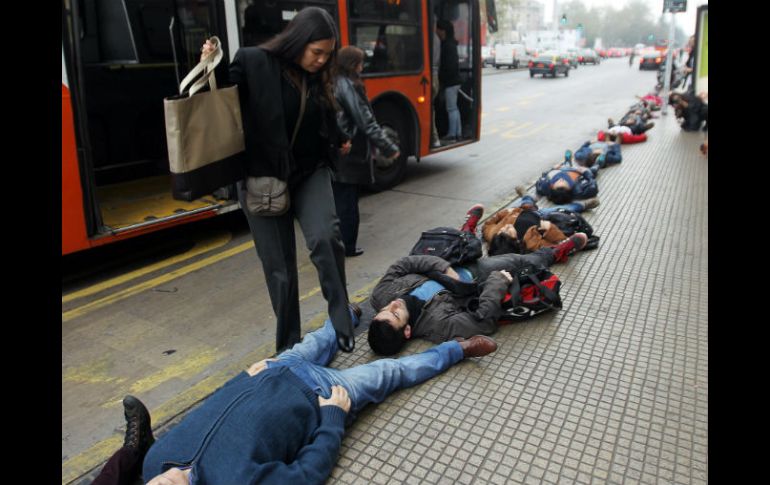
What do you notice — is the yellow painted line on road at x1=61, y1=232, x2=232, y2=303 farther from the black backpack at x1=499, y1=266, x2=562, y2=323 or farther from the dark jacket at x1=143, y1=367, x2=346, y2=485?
the black backpack at x1=499, y1=266, x2=562, y2=323

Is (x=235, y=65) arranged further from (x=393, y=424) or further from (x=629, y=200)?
(x=629, y=200)

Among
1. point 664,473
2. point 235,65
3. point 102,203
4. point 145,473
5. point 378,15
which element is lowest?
point 664,473

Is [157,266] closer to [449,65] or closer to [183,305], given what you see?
[183,305]

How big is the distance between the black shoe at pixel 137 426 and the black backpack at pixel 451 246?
2376 millimetres

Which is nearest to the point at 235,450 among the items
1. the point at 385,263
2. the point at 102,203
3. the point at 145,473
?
the point at 145,473

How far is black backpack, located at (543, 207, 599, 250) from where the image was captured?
5.17 m

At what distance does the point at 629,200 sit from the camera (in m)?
6.69

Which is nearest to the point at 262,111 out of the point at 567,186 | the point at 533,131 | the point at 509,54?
the point at 567,186

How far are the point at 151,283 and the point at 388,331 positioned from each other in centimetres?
236

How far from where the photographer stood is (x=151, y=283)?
4.71m

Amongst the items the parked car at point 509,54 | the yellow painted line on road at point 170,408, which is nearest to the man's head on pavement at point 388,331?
the yellow painted line on road at point 170,408

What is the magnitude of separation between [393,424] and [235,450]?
0.89 metres

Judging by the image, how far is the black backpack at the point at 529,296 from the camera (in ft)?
12.2

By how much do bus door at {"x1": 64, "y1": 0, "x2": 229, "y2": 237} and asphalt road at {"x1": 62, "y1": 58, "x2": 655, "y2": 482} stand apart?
0.41 metres
